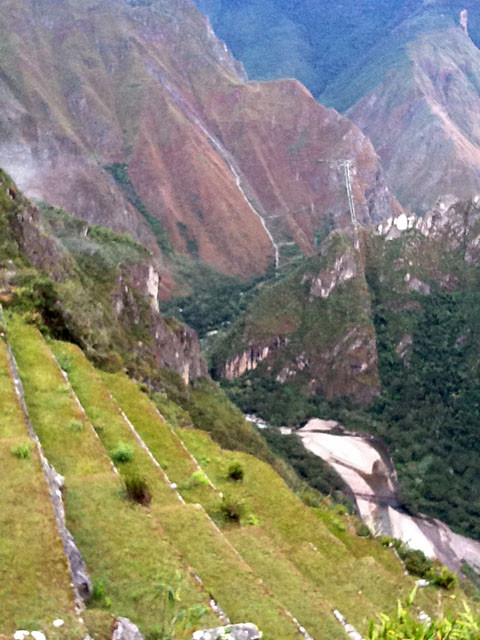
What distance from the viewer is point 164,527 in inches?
532

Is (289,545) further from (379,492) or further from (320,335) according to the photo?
(320,335)

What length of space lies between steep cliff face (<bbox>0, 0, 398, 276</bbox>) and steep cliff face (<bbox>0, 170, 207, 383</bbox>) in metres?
60.7

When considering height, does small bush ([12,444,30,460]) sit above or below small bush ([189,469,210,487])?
above

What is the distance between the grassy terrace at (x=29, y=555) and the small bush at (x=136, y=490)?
1975mm

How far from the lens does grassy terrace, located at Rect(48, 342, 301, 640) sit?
11.8 m

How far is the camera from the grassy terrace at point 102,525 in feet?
35.4

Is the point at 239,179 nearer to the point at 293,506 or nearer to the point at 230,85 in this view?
the point at 230,85

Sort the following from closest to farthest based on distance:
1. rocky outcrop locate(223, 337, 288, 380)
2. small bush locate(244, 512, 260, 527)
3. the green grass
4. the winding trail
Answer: the green grass, small bush locate(244, 512, 260, 527), rocky outcrop locate(223, 337, 288, 380), the winding trail

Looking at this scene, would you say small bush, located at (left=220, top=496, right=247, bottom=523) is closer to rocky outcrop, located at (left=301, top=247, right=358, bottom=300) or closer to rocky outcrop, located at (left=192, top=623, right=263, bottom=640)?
rocky outcrop, located at (left=192, top=623, right=263, bottom=640)

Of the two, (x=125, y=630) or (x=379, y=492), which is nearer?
(x=125, y=630)

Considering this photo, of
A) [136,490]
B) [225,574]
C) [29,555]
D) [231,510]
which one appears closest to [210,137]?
[231,510]

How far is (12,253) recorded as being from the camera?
34.5 meters

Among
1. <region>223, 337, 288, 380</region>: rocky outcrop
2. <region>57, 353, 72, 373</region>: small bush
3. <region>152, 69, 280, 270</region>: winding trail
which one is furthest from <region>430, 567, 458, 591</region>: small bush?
<region>152, 69, 280, 270</region>: winding trail

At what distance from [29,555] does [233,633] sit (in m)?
3.51
